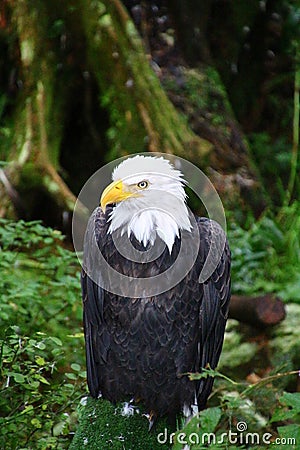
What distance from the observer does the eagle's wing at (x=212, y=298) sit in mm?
3764

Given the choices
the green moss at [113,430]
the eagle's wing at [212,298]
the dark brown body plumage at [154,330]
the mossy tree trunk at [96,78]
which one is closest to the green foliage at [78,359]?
the green moss at [113,430]

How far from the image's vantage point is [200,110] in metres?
8.10

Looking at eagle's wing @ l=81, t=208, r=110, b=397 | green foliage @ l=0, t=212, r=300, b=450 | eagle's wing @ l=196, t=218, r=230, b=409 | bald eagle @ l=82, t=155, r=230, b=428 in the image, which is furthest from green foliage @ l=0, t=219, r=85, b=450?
eagle's wing @ l=196, t=218, r=230, b=409

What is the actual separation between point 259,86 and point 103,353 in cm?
723

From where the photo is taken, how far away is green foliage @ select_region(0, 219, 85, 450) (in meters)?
3.80

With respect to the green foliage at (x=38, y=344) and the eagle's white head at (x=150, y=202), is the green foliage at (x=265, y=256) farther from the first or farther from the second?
the eagle's white head at (x=150, y=202)

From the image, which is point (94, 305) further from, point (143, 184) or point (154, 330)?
point (143, 184)

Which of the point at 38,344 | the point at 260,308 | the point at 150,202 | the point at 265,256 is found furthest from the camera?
the point at 265,256

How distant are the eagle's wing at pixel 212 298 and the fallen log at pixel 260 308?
5.33ft

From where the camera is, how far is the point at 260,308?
5555 millimetres

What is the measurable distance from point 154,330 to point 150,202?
2.01 feet

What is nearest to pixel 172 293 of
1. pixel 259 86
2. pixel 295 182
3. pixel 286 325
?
pixel 286 325

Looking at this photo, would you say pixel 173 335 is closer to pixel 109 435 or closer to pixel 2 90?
pixel 109 435

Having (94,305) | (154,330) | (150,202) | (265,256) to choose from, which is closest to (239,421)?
(154,330)
